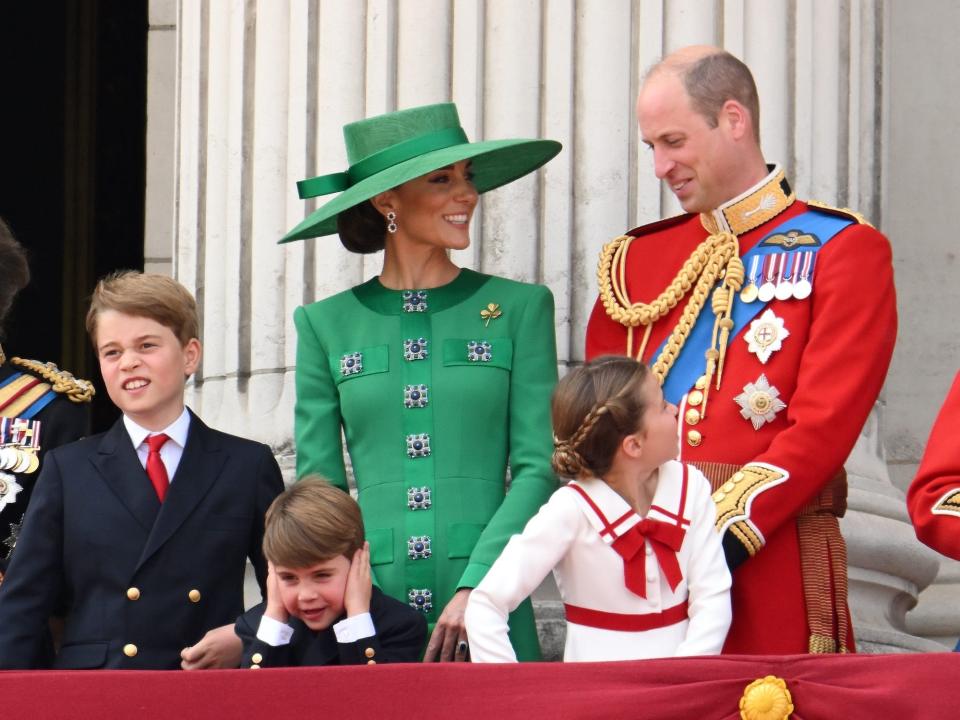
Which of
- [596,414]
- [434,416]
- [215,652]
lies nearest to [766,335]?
[596,414]

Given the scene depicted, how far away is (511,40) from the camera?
229 inches

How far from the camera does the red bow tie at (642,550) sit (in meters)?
4.24

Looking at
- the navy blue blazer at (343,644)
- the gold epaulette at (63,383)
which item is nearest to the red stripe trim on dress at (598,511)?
the navy blue blazer at (343,644)

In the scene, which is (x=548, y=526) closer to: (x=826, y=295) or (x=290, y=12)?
(x=826, y=295)

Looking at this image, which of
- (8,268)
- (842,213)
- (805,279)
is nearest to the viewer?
(805,279)

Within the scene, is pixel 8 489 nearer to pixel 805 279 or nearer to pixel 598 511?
pixel 598 511

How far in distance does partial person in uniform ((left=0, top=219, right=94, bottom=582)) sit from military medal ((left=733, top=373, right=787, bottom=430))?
56.3 inches

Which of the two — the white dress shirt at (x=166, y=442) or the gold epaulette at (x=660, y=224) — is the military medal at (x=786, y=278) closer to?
the gold epaulette at (x=660, y=224)

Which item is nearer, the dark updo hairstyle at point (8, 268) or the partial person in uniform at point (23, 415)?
the partial person in uniform at point (23, 415)

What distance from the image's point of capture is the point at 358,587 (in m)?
4.36

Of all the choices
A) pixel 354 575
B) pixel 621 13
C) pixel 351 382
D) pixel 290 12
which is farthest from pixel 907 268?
pixel 354 575

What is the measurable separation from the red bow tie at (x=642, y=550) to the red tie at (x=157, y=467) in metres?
0.95

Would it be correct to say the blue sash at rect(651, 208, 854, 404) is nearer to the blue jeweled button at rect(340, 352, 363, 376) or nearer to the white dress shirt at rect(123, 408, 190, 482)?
the blue jeweled button at rect(340, 352, 363, 376)

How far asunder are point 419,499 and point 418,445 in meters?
0.12
